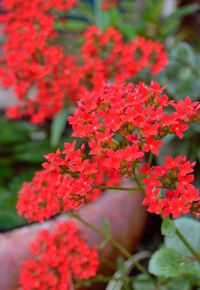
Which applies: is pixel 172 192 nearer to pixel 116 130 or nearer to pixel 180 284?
pixel 116 130

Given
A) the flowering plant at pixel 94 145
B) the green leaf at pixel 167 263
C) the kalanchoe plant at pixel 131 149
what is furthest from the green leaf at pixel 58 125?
the kalanchoe plant at pixel 131 149

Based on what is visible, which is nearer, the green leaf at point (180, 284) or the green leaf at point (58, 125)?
the green leaf at point (180, 284)

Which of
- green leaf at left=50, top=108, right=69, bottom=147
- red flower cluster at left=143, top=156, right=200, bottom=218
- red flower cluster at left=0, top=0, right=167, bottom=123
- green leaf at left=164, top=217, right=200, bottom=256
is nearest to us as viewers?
red flower cluster at left=143, top=156, right=200, bottom=218

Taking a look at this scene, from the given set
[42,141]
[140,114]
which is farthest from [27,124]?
[140,114]

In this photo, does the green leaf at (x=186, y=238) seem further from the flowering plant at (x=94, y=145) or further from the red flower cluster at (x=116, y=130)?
the red flower cluster at (x=116, y=130)

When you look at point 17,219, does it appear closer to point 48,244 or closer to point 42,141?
point 42,141

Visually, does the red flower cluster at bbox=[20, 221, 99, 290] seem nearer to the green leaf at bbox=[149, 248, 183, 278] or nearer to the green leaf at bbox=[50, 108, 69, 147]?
the green leaf at bbox=[149, 248, 183, 278]

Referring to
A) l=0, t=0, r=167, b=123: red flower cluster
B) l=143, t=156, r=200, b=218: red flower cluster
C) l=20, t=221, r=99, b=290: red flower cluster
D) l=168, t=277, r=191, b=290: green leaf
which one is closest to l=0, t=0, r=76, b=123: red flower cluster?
l=0, t=0, r=167, b=123: red flower cluster

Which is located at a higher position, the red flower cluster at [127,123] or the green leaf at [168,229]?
the red flower cluster at [127,123]
